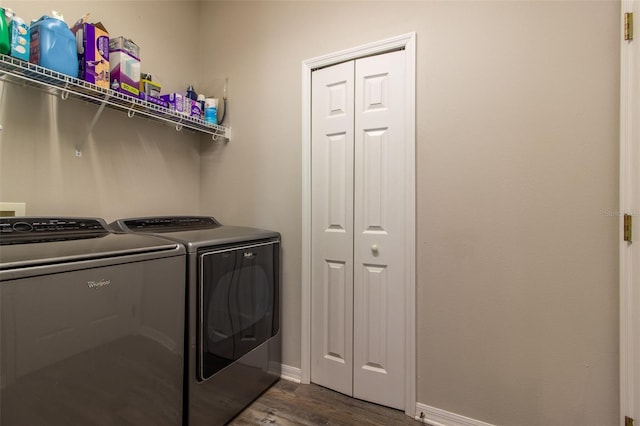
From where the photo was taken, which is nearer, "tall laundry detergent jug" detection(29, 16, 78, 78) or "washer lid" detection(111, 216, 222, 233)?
"tall laundry detergent jug" detection(29, 16, 78, 78)

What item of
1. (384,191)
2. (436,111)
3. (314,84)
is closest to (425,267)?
(384,191)

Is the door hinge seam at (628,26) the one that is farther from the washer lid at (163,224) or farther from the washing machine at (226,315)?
the washer lid at (163,224)

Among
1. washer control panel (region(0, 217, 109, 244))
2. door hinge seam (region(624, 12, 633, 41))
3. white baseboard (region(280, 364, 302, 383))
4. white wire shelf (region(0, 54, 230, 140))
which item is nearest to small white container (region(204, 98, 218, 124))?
white wire shelf (region(0, 54, 230, 140))

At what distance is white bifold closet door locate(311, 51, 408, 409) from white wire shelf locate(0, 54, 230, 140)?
94 cm

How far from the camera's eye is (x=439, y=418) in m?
1.52

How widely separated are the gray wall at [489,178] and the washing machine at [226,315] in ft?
0.65

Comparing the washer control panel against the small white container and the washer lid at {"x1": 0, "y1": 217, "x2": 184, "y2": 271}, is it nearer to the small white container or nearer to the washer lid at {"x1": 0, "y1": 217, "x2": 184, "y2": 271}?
the washer lid at {"x1": 0, "y1": 217, "x2": 184, "y2": 271}

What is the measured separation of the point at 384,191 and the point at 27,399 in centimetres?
163

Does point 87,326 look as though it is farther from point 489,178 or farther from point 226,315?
point 489,178

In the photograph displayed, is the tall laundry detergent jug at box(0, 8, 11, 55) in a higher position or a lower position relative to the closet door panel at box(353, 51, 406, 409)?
higher

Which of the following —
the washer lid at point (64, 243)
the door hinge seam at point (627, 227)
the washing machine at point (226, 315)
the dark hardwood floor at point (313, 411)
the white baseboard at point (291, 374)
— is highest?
the door hinge seam at point (627, 227)

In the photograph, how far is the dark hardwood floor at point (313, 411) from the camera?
1546 mm

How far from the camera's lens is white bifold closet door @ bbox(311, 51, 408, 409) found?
1.64 m

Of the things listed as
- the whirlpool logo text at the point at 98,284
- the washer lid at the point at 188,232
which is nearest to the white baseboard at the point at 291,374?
the washer lid at the point at 188,232
